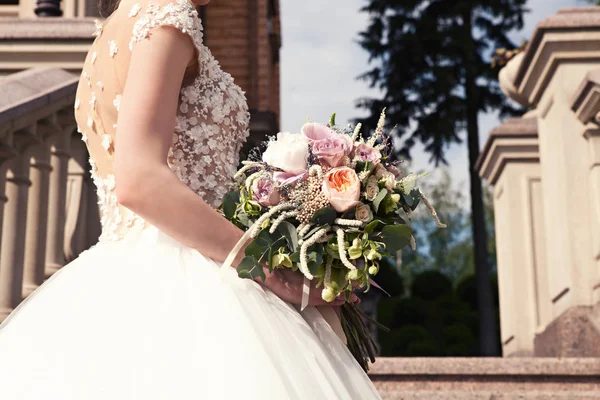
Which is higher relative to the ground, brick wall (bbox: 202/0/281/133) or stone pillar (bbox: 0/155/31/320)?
brick wall (bbox: 202/0/281/133)

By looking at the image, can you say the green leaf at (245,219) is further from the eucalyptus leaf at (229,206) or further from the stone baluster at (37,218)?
the stone baluster at (37,218)

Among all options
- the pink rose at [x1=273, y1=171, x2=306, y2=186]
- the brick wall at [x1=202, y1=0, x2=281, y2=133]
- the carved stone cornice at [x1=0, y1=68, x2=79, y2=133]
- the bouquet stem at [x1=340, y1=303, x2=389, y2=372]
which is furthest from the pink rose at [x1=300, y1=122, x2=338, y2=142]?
the brick wall at [x1=202, y1=0, x2=281, y2=133]

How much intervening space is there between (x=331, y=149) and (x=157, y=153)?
1.63 feet

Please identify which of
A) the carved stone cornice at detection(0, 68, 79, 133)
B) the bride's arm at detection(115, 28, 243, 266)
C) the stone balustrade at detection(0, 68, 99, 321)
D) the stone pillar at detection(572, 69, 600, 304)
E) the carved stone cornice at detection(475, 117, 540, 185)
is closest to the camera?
the bride's arm at detection(115, 28, 243, 266)

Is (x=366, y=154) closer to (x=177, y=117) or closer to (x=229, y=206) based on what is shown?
(x=229, y=206)

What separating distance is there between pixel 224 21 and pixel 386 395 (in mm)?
12675

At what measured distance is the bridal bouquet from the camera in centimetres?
255

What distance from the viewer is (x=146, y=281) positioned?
2.61 meters

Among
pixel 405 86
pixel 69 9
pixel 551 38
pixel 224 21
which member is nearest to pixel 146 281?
pixel 551 38

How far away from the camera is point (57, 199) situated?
643 cm

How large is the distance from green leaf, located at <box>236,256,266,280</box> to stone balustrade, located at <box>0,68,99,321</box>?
10.8 feet

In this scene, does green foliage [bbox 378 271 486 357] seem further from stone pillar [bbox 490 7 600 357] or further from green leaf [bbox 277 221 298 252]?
green leaf [bbox 277 221 298 252]

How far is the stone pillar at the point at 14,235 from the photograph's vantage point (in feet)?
18.7

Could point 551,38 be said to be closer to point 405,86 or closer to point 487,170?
point 487,170
